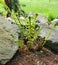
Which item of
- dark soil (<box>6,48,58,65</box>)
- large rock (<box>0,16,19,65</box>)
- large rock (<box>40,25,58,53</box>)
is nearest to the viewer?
large rock (<box>0,16,19,65</box>)

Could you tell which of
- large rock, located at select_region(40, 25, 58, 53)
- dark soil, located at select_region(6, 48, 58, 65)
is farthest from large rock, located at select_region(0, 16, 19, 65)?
large rock, located at select_region(40, 25, 58, 53)

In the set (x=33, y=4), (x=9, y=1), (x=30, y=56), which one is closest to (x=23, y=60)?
(x=30, y=56)

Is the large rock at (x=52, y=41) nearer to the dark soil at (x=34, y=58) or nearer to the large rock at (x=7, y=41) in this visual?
the dark soil at (x=34, y=58)

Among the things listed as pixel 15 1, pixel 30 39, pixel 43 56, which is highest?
pixel 15 1

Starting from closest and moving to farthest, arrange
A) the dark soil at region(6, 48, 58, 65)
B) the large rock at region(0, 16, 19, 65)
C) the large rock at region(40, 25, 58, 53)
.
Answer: the large rock at region(0, 16, 19, 65) → the dark soil at region(6, 48, 58, 65) → the large rock at region(40, 25, 58, 53)

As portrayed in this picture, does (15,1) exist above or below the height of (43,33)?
above

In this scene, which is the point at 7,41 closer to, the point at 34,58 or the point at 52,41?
the point at 34,58

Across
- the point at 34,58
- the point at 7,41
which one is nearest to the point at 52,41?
the point at 34,58

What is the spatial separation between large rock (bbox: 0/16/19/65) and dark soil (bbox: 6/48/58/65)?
0.72 ft

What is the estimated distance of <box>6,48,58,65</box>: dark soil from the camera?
4.61m

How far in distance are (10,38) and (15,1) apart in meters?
3.28

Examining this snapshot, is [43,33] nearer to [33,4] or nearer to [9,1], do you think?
[9,1]

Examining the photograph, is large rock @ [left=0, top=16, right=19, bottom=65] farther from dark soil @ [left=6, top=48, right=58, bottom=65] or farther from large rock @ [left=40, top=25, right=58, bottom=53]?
large rock @ [left=40, top=25, right=58, bottom=53]

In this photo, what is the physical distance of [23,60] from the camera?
15.3 feet
